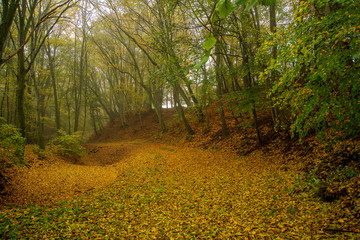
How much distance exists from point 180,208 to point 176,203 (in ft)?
0.96

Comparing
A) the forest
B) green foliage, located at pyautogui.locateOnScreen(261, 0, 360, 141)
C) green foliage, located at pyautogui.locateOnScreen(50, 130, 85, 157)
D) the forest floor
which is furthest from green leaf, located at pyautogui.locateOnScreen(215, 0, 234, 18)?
green foliage, located at pyautogui.locateOnScreen(50, 130, 85, 157)

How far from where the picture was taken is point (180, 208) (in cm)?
420

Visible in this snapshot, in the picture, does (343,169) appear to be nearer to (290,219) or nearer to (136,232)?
(290,219)

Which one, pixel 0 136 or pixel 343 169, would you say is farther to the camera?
pixel 0 136

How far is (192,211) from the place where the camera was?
157 inches

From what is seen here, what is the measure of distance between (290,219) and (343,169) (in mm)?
1862

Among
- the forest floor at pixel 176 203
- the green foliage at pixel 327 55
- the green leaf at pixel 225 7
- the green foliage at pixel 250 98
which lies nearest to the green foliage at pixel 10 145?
the forest floor at pixel 176 203

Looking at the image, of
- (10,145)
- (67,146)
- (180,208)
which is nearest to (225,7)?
(180,208)

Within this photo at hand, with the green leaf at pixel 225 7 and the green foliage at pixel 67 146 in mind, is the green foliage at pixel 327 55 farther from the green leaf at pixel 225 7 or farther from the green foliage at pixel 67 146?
the green foliage at pixel 67 146

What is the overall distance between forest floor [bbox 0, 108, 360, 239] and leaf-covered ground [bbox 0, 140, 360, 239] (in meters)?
0.01

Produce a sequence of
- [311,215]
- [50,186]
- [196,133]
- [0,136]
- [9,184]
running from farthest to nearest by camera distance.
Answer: [196,133] < [50,186] < [9,184] < [0,136] < [311,215]

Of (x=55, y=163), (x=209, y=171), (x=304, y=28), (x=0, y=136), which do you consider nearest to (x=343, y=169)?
(x=304, y=28)

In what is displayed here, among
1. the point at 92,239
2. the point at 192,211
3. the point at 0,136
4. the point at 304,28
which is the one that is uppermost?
the point at 304,28

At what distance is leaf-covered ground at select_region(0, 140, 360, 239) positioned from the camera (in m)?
2.92
